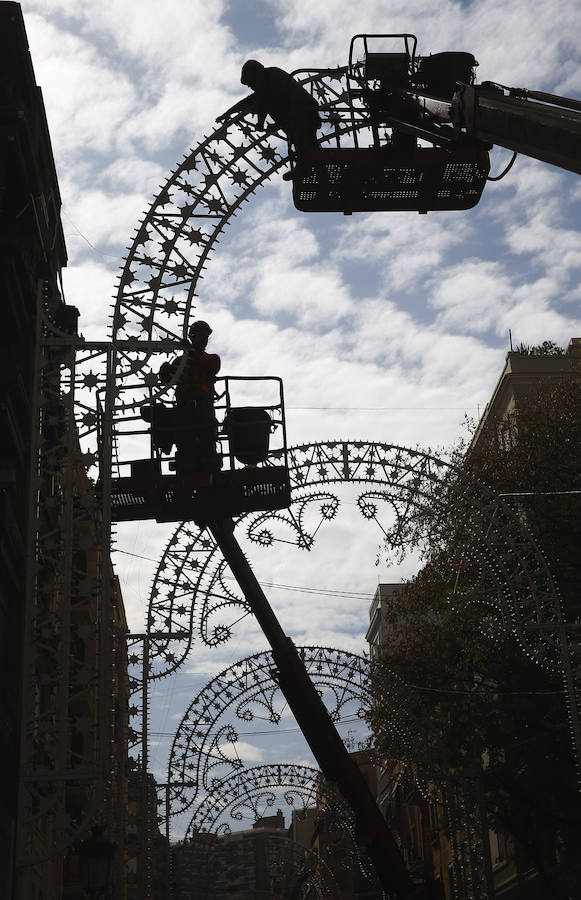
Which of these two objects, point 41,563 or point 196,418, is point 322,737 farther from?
point 41,563

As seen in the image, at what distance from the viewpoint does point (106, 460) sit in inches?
489

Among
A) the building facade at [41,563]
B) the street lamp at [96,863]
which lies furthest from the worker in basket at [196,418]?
the street lamp at [96,863]

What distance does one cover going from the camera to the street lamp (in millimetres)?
14805

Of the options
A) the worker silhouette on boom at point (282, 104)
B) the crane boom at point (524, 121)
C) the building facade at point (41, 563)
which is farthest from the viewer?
the worker silhouette on boom at point (282, 104)

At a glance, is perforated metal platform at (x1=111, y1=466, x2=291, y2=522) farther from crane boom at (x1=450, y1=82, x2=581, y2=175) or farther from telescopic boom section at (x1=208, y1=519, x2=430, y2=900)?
crane boom at (x1=450, y1=82, x2=581, y2=175)

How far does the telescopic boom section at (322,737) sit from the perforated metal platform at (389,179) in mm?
5316

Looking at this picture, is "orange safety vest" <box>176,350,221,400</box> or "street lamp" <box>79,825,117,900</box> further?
"orange safety vest" <box>176,350,221,400</box>

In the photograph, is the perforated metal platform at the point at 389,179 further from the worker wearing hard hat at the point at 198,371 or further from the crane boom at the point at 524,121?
the crane boom at the point at 524,121

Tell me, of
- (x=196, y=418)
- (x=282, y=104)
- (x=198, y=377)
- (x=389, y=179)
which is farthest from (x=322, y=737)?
(x=282, y=104)

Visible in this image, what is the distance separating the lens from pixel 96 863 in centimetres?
1490

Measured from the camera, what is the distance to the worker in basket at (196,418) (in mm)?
16797

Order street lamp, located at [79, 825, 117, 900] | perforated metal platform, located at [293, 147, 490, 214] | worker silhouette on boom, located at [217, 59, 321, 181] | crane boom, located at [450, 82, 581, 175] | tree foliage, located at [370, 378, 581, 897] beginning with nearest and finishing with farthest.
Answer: crane boom, located at [450, 82, 581, 175] < street lamp, located at [79, 825, 117, 900] < perforated metal platform, located at [293, 147, 490, 214] < worker silhouette on boom, located at [217, 59, 321, 181] < tree foliage, located at [370, 378, 581, 897]

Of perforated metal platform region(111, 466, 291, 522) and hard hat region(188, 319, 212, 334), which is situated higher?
hard hat region(188, 319, 212, 334)

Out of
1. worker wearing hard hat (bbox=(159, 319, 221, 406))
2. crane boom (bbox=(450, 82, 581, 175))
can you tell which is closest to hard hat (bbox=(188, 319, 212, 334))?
worker wearing hard hat (bbox=(159, 319, 221, 406))
